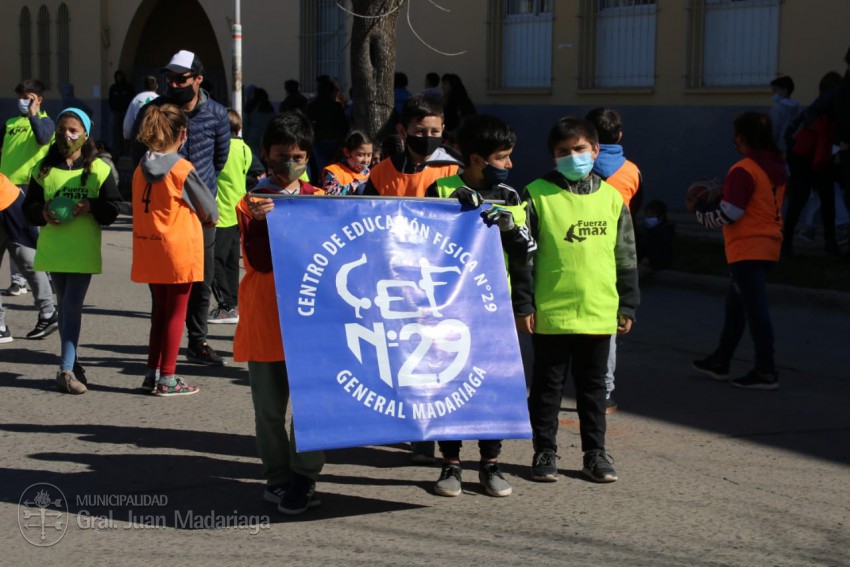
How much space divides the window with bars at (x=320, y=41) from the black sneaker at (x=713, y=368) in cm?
1489

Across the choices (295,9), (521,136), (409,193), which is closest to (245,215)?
(409,193)

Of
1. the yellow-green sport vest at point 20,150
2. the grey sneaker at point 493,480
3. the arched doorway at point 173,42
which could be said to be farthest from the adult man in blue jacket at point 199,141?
the arched doorway at point 173,42

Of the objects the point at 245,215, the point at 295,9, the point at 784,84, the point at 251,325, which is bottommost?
the point at 251,325

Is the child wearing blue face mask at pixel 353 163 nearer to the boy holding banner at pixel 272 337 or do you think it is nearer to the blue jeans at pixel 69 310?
the blue jeans at pixel 69 310

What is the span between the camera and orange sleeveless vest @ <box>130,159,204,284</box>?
7.08 metres

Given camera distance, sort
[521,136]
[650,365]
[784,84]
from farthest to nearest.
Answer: [521,136], [784,84], [650,365]

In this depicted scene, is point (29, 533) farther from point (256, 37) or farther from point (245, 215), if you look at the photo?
point (256, 37)

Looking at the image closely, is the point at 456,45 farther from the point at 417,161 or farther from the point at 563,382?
the point at 563,382

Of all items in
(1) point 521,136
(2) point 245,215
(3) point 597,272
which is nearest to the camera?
(2) point 245,215

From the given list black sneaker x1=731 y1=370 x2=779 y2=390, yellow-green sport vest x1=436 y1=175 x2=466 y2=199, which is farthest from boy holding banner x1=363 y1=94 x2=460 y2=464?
black sneaker x1=731 y1=370 x2=779 y2=390

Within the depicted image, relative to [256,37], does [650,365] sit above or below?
below

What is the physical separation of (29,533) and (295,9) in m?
19.0

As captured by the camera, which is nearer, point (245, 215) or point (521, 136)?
A: point (245, 215)

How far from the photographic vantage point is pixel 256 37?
23.8 metres
